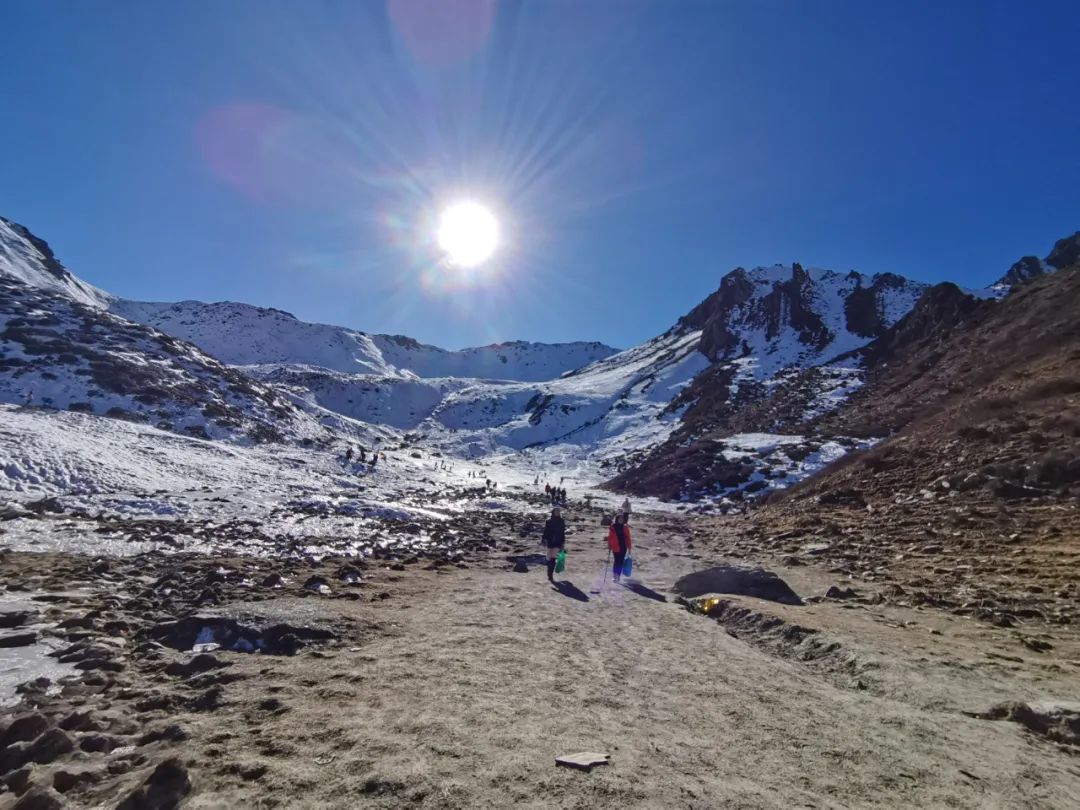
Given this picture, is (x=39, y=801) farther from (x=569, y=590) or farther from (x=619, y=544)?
(x=619, y=544)

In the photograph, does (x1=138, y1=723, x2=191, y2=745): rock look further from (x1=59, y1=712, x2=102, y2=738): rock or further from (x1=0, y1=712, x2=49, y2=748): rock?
(x1=0, y1=712, x2=49, y2=748): rock

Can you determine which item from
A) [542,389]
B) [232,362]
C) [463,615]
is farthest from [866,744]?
[232,362]

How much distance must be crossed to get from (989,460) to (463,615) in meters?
19.5

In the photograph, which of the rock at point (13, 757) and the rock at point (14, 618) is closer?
the rock at point (13, 757)

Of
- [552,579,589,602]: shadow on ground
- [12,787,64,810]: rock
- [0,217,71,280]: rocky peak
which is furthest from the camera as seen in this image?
[0,217,71,280]: rocky peak

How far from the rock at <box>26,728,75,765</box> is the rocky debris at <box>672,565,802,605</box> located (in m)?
12.1

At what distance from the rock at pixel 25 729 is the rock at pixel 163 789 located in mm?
1772

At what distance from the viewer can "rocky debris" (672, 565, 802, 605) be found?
41.5 ft

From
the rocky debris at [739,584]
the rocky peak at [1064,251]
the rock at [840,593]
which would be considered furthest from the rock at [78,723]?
the rocky peak at [1064,251]

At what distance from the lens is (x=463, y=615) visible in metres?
10.4

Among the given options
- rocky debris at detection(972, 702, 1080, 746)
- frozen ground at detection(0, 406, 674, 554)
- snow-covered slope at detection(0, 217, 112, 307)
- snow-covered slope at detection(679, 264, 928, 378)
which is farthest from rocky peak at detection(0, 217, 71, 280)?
rocky debris at detection(972, 702, 1080, 746)

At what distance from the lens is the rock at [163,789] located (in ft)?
12.8

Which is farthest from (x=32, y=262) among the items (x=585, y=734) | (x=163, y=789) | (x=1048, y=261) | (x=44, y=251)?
(x=1048, y=261)

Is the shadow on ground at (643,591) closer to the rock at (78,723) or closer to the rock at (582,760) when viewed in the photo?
the rock at (582,760)
